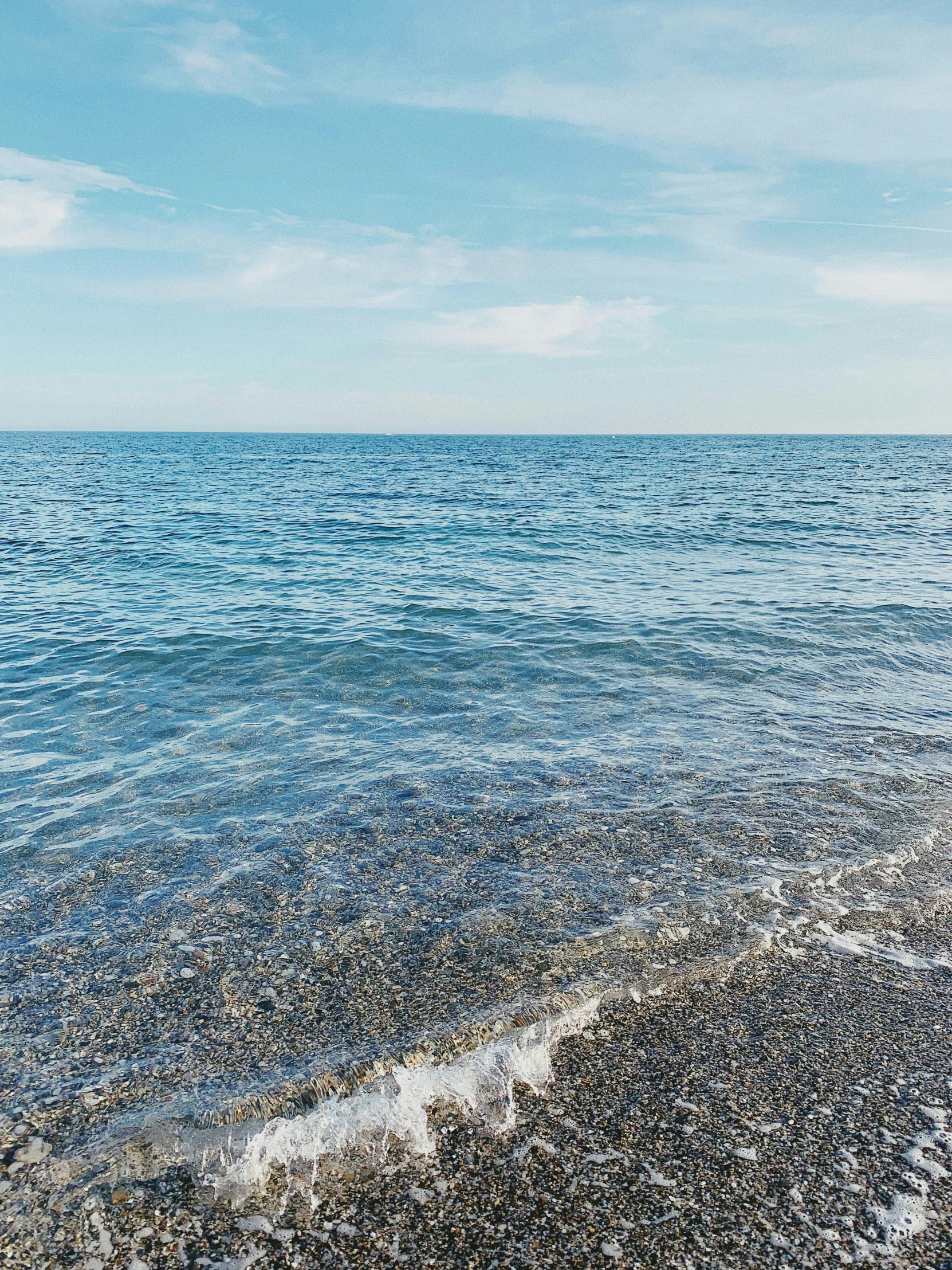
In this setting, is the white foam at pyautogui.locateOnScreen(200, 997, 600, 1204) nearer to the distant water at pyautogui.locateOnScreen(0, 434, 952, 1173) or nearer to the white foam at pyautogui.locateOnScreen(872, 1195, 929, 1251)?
the distant water at pyautogui.locateOnScreen(0, 434, 952, 1173)

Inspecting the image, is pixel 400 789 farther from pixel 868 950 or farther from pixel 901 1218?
pixel 901 1218

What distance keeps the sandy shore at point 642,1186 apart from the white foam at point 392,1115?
0.32ft

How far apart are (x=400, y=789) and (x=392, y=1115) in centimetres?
407

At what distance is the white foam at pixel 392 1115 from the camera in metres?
3.40

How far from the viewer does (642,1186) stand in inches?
129

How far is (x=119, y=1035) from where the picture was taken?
433 centimetres

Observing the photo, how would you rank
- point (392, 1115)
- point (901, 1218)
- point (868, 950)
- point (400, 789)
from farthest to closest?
point (400, 789) < point (868, 950) < point (392, 1115) < point (901, 1218)

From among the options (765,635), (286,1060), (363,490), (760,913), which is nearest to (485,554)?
(765,635)

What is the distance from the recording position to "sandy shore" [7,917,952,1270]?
9.83ft

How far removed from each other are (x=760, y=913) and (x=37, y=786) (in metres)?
7.25

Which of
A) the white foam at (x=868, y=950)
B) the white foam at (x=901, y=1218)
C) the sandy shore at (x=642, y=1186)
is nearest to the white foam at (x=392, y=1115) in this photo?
the sandy shore at (x=642, y=1186)

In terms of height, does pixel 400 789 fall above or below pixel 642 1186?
below

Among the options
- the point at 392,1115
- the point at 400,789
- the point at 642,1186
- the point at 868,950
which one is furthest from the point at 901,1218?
the point at 400,789

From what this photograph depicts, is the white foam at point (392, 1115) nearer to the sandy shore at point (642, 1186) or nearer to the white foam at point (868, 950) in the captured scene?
the sandy shore at point (642, 1186)
